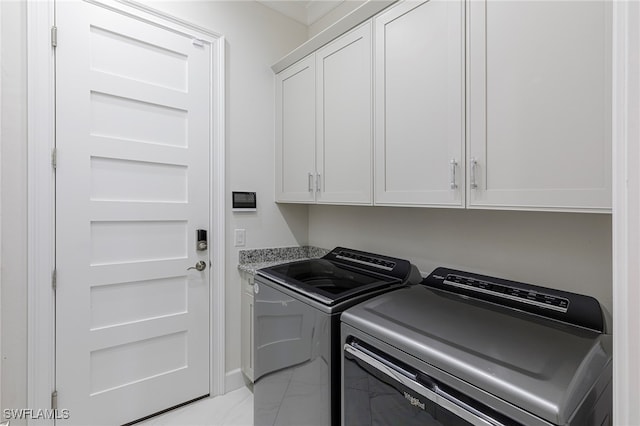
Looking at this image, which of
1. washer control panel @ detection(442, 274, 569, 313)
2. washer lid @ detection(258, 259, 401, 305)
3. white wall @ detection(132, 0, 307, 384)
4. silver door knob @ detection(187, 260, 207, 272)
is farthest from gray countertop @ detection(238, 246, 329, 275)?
washer control panel @ detection(442, 274, 569, 313)

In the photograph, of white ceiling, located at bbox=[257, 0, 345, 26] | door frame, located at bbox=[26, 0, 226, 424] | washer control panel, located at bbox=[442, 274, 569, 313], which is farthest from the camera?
white ceiling, located at bbox=[257, 0, 345, 26]

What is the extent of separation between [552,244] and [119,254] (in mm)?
2170

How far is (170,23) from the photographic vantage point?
1893 mm

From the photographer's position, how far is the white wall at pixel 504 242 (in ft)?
3.75

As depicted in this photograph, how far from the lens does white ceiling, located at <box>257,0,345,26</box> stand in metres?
2.28

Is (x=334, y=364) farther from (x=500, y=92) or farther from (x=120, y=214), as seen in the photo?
(x=120, y=214)

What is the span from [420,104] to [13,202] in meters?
1.97

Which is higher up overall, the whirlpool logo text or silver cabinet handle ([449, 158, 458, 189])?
silver cabinet handle ([449, 158, 458, 189])

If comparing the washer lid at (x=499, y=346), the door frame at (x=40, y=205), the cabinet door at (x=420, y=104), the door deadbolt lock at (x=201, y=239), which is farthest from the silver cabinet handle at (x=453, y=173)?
the door frame at (x=40, y=205)

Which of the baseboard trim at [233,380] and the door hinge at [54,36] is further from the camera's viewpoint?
the baseboard trim at [233,380]

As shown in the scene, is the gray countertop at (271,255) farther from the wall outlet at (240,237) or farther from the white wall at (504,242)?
the white wall at (504,242)

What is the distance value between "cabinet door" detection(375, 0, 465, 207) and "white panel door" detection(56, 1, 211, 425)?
3.94 feet

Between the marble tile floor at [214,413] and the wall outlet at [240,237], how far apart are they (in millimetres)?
1036

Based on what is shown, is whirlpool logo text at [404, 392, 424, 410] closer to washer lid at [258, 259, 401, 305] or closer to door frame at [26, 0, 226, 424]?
washer lid at [258, 259, 401, 305]
